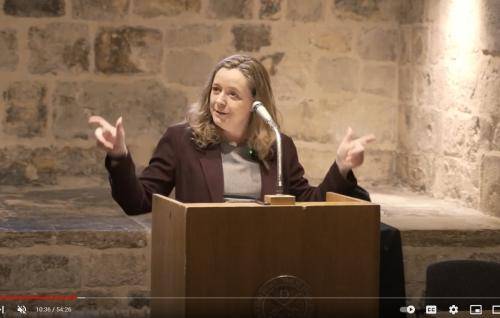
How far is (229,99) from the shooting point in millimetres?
3230

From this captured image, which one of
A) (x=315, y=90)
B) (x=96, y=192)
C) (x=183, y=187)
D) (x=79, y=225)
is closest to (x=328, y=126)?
(x=315, y=90)

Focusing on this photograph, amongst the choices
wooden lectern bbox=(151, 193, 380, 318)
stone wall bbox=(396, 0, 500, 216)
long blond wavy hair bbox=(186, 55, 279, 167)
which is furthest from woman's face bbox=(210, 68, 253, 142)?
stone wall bbox=(396, 0, 500, 216)

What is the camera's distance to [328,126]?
21.5 ft

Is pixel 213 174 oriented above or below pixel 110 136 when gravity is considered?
below

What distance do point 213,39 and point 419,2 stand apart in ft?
4.09

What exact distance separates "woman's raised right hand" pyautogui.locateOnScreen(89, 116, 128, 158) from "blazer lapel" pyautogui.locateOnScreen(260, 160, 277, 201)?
1.53 feet

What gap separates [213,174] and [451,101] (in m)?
2.85

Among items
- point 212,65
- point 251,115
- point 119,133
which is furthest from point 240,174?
point 212,65

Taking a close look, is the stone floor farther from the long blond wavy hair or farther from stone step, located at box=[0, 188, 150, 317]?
the long blond wavy hair

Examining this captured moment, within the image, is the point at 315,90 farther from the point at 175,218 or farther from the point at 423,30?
the point at 175,218

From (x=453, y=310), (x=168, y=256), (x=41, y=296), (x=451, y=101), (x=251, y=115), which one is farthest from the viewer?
(x=451, y=101)

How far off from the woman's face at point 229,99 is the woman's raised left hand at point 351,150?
14.1 inches

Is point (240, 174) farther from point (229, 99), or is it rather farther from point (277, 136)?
point (277, 136)

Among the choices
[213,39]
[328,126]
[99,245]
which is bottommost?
[99,245]
